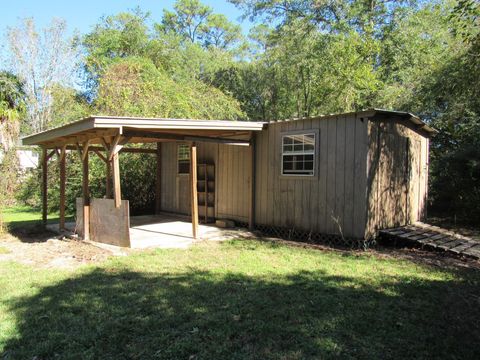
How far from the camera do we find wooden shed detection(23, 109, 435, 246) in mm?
6520

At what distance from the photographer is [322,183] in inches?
281

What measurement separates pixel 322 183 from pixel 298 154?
33.5 inches

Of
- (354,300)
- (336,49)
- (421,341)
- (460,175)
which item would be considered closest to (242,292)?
(354,300)

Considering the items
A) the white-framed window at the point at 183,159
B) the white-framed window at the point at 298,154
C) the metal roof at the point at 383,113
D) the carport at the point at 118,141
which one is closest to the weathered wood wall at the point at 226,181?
the white-framed window at the point at 183,159

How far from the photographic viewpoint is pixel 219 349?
2.78m

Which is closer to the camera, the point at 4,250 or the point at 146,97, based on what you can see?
the point at 4,250

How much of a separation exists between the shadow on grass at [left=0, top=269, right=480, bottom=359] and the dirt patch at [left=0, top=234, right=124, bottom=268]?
1.05 metres

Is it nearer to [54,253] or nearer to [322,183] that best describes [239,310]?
[54,253]

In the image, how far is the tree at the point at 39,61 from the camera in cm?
2019

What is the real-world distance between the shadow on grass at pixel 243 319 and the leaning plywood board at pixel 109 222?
168cm

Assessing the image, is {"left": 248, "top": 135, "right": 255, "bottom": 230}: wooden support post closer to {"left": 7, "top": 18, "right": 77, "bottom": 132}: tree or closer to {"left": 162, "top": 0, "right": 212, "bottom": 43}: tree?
{"left": 7, "top": 18, "right": 77, "bottom": 132}: tree

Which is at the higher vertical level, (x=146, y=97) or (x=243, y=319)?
(x=146, y=97)

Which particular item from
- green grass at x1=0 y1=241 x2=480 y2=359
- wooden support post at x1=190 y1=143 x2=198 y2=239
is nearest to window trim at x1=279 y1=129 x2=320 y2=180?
wooden support post at x1=190 y1=143 x2=198 y2=239

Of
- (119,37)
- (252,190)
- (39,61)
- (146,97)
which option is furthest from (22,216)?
(119,37)
